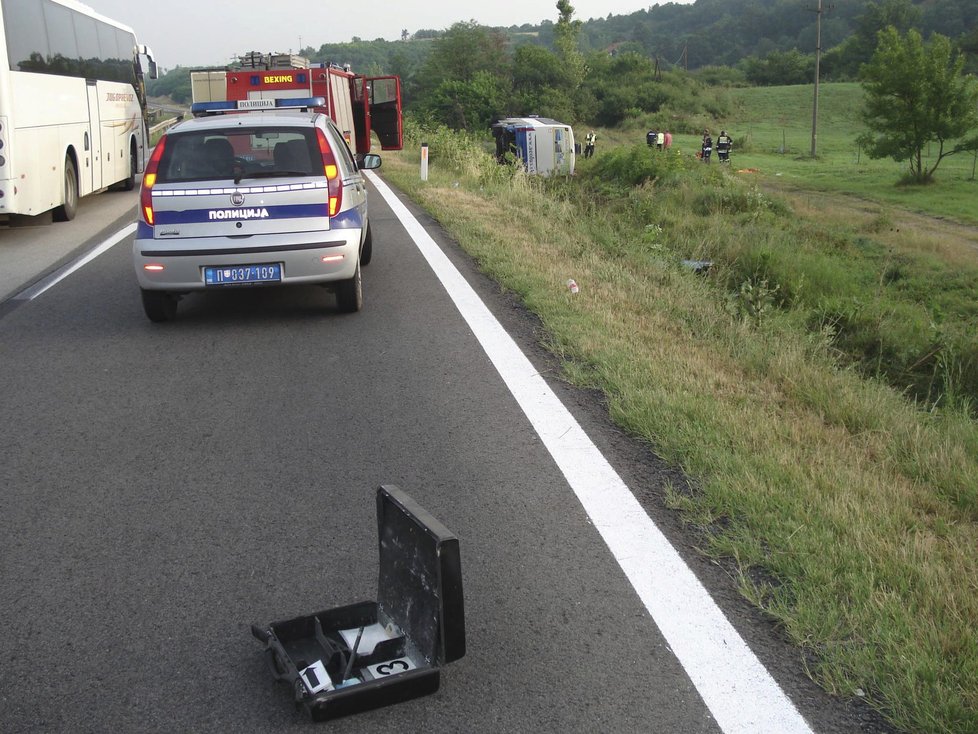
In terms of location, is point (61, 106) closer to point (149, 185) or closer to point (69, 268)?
point (69, 268)

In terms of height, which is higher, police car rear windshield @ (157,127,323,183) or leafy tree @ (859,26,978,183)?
police car rear windshield @ (157,127,323,183)

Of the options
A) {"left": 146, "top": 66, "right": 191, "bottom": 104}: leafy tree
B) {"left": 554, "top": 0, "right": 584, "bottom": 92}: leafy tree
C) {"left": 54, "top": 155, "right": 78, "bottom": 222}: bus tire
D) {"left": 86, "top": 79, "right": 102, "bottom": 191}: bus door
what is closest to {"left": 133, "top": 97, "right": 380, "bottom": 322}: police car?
{"left": 54, "top": 155, "right": 78, "bottom": 222}: bus tire

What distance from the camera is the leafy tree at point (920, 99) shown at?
4031 centimetres

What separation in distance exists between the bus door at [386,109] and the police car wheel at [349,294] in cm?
2217

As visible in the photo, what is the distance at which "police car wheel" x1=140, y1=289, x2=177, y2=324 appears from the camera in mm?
8391

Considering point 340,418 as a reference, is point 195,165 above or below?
above

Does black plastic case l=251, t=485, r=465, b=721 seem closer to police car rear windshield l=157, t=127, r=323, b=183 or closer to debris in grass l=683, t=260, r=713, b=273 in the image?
police car rear windshield l=157, t=127, r=323, b=183

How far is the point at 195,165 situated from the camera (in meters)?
8.27

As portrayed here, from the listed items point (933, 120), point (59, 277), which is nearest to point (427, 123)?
point (933, 120)

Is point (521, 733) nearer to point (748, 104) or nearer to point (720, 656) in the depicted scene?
point (720, 656)

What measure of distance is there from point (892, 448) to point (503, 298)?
4.43m

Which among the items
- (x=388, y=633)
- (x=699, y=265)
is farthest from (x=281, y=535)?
(x=699, y=265)

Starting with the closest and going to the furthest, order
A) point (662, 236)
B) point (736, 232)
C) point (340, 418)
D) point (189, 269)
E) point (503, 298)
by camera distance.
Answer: point (340, 418)
point (189, 269)
point (503, 298)
point (662, 236)
point (736, 232)

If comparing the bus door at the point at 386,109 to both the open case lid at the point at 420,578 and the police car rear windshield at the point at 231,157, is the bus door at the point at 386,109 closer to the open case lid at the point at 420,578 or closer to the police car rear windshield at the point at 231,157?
the police car rear windshield at the point at 231,157
